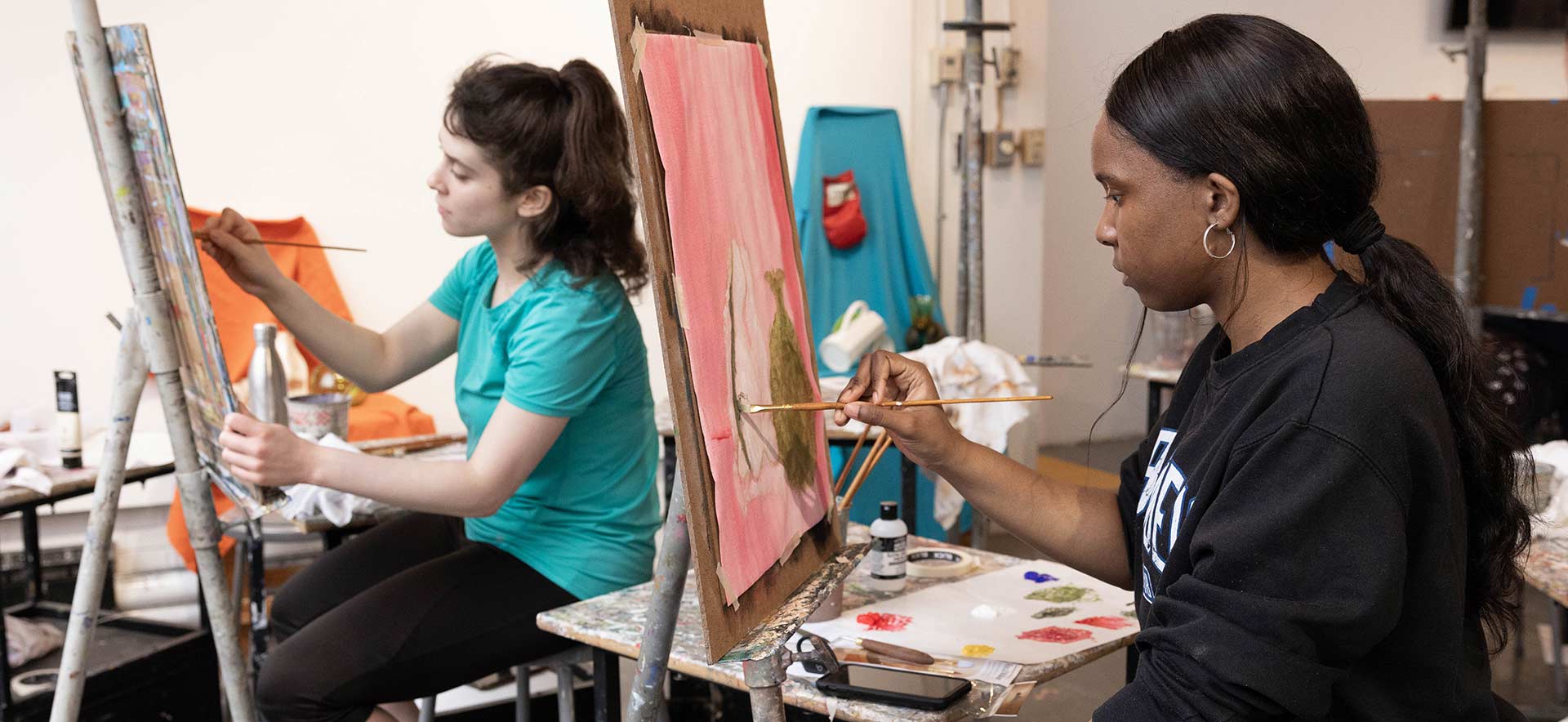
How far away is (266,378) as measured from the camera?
2068mm

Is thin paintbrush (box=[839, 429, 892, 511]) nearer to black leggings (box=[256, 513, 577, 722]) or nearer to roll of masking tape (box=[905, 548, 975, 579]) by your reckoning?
roll of masking tape (box=[905, 548, 975, 579])

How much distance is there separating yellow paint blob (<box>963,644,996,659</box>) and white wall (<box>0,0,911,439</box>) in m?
2.49

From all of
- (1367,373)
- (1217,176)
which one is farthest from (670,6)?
(1367,373)

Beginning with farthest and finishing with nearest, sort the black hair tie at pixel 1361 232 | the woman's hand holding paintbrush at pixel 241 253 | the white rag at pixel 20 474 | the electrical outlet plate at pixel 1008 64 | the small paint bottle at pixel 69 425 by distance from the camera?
the electrical outlet plate at pixel 1008 64
the small paint bottle at pixel 69 425
the white rag at pixel 20 474
the woman's hand holding paintbrush at pixel 241 253
the black hair tie at pixel 1361 232

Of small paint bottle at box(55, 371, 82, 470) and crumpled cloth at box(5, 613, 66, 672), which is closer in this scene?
small paint bottle at box(55, 371, 82, 470)

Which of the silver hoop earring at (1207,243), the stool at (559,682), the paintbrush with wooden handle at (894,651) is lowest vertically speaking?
the stool at (559,682)

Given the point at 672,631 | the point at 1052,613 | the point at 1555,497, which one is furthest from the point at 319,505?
the point at 1555,497

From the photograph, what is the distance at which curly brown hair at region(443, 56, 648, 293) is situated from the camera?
5.92ft

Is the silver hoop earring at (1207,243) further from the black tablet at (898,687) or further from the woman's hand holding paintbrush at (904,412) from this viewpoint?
the black tablet at (898,687)

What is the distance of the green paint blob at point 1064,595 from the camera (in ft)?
5.44

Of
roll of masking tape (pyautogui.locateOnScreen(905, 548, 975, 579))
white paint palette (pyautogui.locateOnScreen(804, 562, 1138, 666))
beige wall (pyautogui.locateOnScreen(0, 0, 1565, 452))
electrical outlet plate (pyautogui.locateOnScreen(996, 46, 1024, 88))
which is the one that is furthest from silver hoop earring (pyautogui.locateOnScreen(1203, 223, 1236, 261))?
electrical outlet plate (pyautogui.locateOnScreen(996, 46, 1024, 88))

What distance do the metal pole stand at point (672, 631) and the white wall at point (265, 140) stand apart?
2.70 m

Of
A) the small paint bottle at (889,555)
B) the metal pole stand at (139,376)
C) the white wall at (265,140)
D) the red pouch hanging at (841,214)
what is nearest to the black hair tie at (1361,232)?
the small paint bottle at (889,555)

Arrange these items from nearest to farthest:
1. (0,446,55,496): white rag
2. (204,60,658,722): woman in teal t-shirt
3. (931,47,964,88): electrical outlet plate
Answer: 1. (204,60,658,722): woman in teal t-shirt
2. (0,446,55,496): white rag
3. (931,47,964,88): electrical outlet plate
